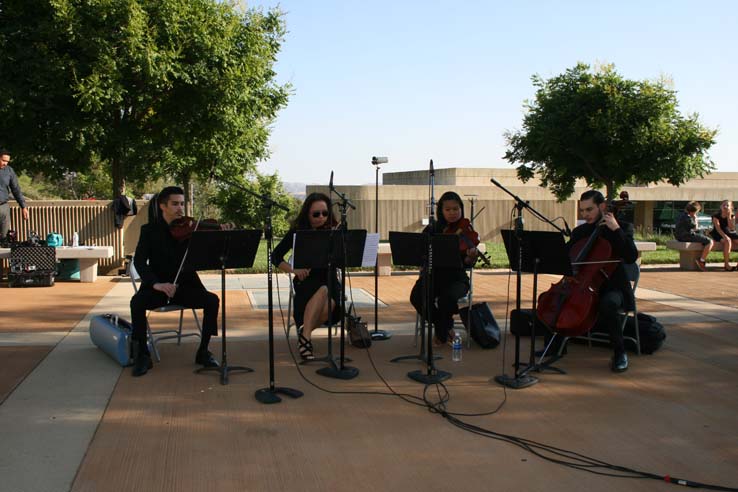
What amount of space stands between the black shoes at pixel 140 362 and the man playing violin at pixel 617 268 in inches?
147

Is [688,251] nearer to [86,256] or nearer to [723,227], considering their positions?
[723,227]

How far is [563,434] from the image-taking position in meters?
4.27

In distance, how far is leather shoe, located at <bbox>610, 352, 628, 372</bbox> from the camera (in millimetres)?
5758

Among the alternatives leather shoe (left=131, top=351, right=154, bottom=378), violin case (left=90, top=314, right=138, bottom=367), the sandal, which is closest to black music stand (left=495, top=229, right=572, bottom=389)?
the sandal

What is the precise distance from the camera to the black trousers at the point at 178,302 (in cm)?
572

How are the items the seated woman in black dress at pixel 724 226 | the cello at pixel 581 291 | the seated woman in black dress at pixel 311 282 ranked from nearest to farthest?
the cello at pixel 581 291
the seated woman in black dress at pixel 311 282
the seated woman in black dress at pixel 724 226

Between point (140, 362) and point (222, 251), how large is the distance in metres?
1.19

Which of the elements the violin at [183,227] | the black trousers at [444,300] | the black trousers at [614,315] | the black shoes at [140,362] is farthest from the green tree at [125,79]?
the black trousers at [614,315]

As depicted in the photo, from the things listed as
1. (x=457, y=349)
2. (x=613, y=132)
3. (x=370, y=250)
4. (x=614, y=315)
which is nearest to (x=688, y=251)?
(x=613, y=132)

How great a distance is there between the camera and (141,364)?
561 cm

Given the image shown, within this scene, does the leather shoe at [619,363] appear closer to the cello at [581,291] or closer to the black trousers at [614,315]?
the black trousers at [614,315]

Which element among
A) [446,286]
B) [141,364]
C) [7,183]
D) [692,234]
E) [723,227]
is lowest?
[141,364]

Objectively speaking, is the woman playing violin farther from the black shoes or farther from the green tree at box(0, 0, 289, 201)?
the green tree at box(0, 0, 289, 201)

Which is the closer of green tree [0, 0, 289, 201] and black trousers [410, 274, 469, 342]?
black trousers [410, 274, 469, 342]
